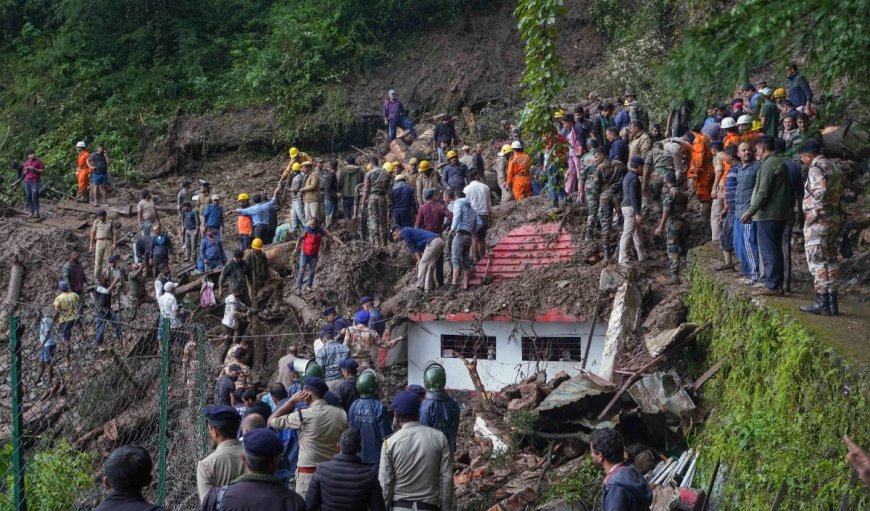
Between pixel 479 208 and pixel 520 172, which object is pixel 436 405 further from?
pixel 520 172

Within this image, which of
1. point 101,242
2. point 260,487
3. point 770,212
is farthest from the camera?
point 101,242

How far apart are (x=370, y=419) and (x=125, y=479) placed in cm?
441

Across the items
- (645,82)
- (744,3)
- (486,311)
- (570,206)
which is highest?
(645,82)

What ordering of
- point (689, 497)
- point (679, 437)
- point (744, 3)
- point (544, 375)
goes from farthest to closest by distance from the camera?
point (544, 375), point (679, 437), point (689, 497), point (744, 3)

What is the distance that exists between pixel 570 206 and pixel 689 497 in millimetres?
8401

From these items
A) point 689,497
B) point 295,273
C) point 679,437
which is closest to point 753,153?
point 679,437

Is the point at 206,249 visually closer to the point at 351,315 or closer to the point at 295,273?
the point at 295,273

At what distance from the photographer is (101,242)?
22000 mm

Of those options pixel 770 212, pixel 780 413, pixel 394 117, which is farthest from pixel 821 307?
pixel 394 117

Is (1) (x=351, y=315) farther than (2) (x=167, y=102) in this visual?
No

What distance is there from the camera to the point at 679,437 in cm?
1101

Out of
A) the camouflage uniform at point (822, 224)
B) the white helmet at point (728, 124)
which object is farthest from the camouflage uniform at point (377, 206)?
the camouflage uniform at point (822, 224)

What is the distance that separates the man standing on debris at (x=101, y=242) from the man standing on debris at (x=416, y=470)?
52.7ft

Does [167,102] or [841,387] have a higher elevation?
[167,102]
